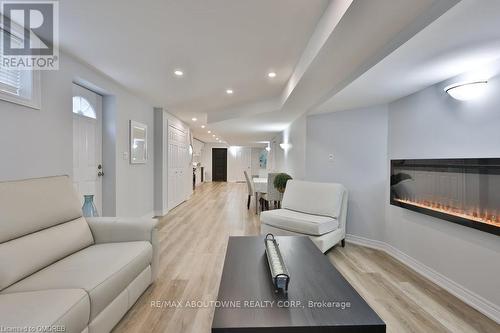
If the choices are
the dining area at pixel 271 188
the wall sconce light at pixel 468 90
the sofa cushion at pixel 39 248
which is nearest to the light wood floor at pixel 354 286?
the sofa cushion at pixel 39 248

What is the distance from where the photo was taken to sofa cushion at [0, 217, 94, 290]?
136 centimetres

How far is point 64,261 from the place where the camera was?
165 centimetres

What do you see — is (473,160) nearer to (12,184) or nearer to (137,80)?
(12,184)

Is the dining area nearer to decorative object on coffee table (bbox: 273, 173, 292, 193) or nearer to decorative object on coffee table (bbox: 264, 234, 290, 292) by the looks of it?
decorative object on coffee table (bbox: 273, 173, 292, 193)

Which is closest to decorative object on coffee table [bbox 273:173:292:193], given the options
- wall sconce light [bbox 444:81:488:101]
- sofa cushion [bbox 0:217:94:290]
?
wall sconce light [bbox 444:81:488:101]

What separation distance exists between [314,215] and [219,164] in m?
10.4

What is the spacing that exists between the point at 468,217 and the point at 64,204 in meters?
3.60

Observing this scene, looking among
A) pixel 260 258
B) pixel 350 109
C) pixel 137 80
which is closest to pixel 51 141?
pixel 137 80

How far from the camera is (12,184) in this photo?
63.8 inches

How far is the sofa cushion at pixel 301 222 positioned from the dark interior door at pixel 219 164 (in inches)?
395

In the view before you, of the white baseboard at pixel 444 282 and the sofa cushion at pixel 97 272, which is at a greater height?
the sofa cushion at pixel 97 272

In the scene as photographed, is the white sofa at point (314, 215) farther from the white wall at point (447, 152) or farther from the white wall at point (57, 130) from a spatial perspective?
the white wall at point (57, 130)

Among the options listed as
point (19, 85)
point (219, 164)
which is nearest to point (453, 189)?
point (19, 85)

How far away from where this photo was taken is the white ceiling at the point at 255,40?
1.56m
